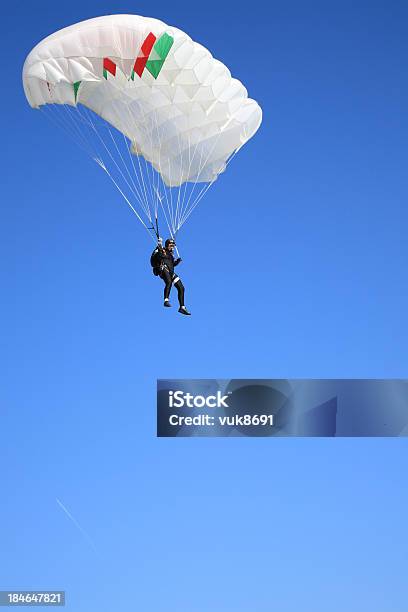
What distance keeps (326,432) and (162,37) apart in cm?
760

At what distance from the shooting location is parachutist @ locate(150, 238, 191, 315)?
1994 centimetres

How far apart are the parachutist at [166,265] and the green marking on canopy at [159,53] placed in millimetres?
2991

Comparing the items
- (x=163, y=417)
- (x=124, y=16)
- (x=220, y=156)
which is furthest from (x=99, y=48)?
(x=163, y=417)

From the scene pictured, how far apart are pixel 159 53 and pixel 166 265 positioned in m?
3.67

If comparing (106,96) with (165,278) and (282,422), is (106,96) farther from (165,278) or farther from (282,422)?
(282,422)

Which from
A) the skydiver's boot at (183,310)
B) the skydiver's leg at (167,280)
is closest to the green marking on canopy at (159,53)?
the skydiver's leg at (167,280)


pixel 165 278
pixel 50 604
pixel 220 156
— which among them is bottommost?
pixel 50 604

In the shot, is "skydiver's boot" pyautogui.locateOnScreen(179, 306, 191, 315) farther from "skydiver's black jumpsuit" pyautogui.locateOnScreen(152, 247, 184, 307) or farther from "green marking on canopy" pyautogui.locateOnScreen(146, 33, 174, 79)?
"green marking on canopy" pyautogui.locateOnScreen(146, 33, 174, 79)

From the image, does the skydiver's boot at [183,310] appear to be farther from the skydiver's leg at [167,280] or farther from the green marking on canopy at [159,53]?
the green marking on canopy at [159,53]

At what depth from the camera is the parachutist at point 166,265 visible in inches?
785

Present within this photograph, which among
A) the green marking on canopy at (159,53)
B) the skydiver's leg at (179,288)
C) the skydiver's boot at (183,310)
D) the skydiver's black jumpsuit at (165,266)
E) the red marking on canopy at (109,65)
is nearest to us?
the green marking on canopy at (159,53)

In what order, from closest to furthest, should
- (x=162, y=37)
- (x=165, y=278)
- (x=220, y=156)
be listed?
(x=162, y=37) → (x=165, y=278) → (x=220, y=156)

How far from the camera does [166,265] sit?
65.6 feet

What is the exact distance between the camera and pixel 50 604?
19906 millimetres
